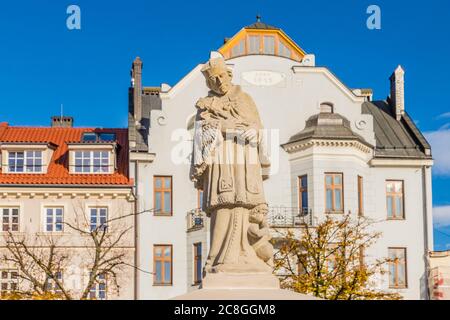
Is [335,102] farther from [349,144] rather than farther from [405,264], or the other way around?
[405,264]

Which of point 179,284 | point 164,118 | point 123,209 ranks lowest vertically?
point 179,284

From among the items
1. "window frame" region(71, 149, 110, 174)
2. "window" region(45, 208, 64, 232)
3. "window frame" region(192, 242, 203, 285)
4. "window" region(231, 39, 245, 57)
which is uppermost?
"window" region(231, 39, 245, 57)

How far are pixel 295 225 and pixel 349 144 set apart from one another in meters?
4.44

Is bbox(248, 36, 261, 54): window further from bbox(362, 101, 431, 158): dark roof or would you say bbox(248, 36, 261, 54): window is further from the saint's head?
the saint's head

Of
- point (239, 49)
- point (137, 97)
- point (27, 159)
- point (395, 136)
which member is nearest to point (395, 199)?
point (395, 136)

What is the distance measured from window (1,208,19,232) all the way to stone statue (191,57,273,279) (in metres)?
31.1

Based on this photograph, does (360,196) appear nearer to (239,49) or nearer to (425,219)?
(425,219)

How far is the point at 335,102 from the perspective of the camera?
47.2 meters

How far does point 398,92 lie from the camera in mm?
49875

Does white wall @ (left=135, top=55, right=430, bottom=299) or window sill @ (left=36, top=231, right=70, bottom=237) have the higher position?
white wall @ (left=135, top=55, right=430, bottom=299)

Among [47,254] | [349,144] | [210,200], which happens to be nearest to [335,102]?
[349,144]

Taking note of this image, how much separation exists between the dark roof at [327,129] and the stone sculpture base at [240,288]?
30804 millimetres

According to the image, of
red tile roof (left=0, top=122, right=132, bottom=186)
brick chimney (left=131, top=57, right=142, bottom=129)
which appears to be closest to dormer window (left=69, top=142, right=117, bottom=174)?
red tile roof (left=0, top=122, right=132, bottom=186)

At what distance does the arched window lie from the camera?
47219 mm
